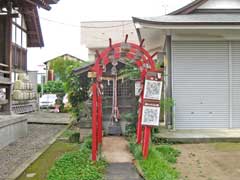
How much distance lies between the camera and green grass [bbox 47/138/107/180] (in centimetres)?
658

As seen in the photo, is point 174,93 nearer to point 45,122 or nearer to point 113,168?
point 113,168

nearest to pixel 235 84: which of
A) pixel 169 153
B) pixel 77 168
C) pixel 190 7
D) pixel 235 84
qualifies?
pixel 235 84

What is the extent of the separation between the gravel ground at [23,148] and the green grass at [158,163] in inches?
105

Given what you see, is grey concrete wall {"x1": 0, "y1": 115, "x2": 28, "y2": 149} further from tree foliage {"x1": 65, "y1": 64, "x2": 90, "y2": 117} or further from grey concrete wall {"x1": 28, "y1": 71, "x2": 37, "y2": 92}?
grey concrete wall {"x1": 28, "y1": 71, "x2": 37, "y2": 92}

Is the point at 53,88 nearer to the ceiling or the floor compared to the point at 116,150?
nearer to the ceiling

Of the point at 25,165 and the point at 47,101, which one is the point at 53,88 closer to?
the point at 47,101

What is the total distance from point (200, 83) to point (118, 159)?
5.31 m

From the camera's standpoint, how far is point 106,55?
8297 mm

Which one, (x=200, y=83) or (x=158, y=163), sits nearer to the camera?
(x=158, y=163)

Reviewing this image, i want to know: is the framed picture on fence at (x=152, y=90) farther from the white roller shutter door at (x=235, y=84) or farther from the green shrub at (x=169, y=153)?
the white roller shutter door at (x=235, y=84)

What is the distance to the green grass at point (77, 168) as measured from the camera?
6578 mm

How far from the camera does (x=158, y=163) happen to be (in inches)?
293

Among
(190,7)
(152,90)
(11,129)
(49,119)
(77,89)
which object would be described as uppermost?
(190,7)

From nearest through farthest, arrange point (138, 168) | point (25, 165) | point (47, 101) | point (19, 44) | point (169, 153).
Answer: point (138, 168)
point (25, 165)
point (169, 153)
point (19, 44)
point (47, 101)
